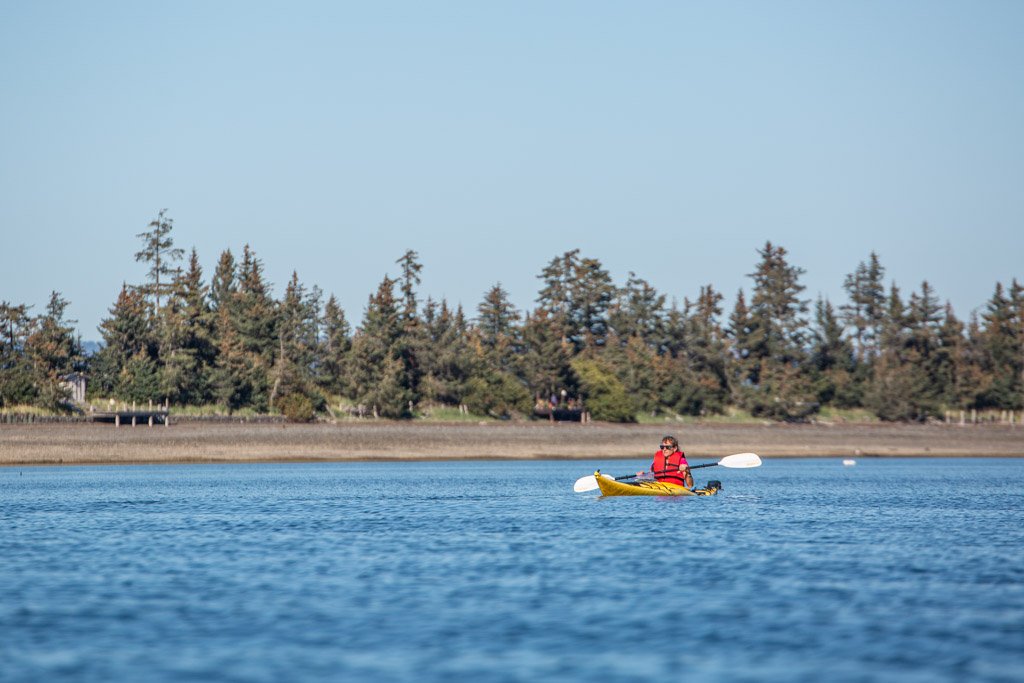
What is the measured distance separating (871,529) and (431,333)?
108m

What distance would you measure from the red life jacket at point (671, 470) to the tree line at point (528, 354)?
231 feet

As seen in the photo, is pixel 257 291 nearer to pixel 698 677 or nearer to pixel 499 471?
pixel 499 471

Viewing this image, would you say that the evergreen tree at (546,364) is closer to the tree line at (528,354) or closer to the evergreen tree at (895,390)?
the tree line at (528,354)

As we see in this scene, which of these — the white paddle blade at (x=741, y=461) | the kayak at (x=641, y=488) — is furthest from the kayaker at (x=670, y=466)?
the white paddle blade at (x=741, y=461)

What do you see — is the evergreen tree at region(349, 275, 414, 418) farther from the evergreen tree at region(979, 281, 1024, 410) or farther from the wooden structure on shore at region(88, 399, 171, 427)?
the evergreen tree at region(979, 281, 1024, 410)

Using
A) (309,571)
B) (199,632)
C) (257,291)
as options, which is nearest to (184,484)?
(309,571)

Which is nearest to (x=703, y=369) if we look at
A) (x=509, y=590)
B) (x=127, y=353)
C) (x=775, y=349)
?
(x=775, y=349)

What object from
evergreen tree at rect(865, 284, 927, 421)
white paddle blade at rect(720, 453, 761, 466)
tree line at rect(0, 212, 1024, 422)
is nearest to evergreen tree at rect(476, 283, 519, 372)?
tree line at rect(0, 212, 1024, 422)

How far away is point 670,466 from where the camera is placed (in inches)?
1949

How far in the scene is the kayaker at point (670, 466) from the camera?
49.3m

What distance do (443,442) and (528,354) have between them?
4131 centimetres

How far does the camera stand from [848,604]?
76.0 feet

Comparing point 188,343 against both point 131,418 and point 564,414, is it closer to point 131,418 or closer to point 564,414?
point 131,418

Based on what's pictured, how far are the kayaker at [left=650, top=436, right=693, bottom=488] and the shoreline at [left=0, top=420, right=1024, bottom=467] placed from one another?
46.6 metres
